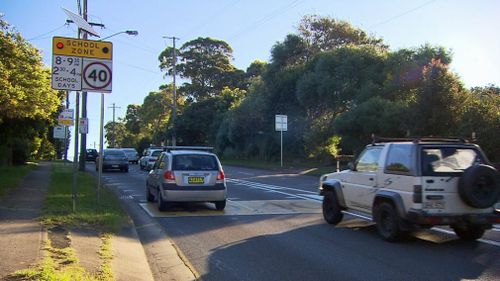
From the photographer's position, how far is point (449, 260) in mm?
7906

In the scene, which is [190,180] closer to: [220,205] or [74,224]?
[220,205]

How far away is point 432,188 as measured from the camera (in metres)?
8.71

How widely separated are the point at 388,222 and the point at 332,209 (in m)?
2.13

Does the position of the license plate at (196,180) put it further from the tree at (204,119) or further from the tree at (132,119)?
the tree at (132,119)

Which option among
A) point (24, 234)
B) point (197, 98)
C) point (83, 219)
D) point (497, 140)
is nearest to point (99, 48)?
point (83, 219)

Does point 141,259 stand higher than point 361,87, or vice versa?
point 361,87

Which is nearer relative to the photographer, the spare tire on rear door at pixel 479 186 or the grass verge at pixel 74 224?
the grass verge at pixel 74 224

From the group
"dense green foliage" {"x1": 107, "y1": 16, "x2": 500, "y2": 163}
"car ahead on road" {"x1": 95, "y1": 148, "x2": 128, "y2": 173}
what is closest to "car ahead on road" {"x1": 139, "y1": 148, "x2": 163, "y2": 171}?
"car ahead on road" {"x1": 95, "y1": 148, "x2": 128, "y2": 173}

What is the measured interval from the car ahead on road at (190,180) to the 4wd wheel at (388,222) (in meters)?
4.94

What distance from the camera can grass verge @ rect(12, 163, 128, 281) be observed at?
6.05 meters

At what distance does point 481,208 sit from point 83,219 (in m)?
7.14

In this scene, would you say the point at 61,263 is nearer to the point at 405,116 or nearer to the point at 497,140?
the point at 497,140

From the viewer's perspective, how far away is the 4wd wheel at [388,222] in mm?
9102

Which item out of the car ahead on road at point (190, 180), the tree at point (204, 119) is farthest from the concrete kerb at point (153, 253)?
the tree at point (204, 119)
